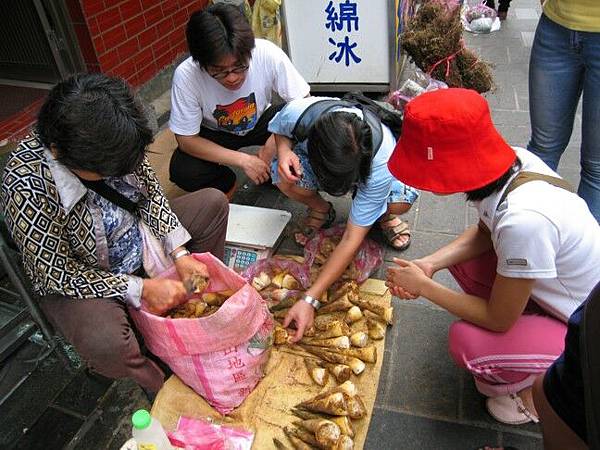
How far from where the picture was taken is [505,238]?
62.3 inches

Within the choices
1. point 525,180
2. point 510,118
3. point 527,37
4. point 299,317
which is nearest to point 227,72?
point 299,317

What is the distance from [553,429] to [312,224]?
75.4 inches

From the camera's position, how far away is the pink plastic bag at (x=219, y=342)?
1.91 m

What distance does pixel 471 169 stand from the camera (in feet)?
5.24

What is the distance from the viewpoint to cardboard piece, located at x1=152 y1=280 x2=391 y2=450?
209 cm

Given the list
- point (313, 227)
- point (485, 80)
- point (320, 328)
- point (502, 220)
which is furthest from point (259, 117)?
point (485, 80)

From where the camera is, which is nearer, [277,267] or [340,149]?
[340,149]

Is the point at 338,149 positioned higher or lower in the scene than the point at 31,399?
higher

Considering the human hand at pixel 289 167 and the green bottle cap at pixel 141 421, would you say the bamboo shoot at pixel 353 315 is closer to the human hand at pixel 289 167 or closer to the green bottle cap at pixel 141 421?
the human hand at pixel 289 167

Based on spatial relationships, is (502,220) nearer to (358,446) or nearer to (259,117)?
(358,446)

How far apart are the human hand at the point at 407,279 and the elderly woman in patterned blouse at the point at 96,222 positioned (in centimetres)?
85

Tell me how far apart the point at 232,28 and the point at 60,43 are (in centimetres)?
180

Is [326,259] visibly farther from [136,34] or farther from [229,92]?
[136,34]

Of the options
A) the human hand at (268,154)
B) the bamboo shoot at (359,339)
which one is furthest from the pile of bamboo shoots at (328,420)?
the human hand at (268,154)
